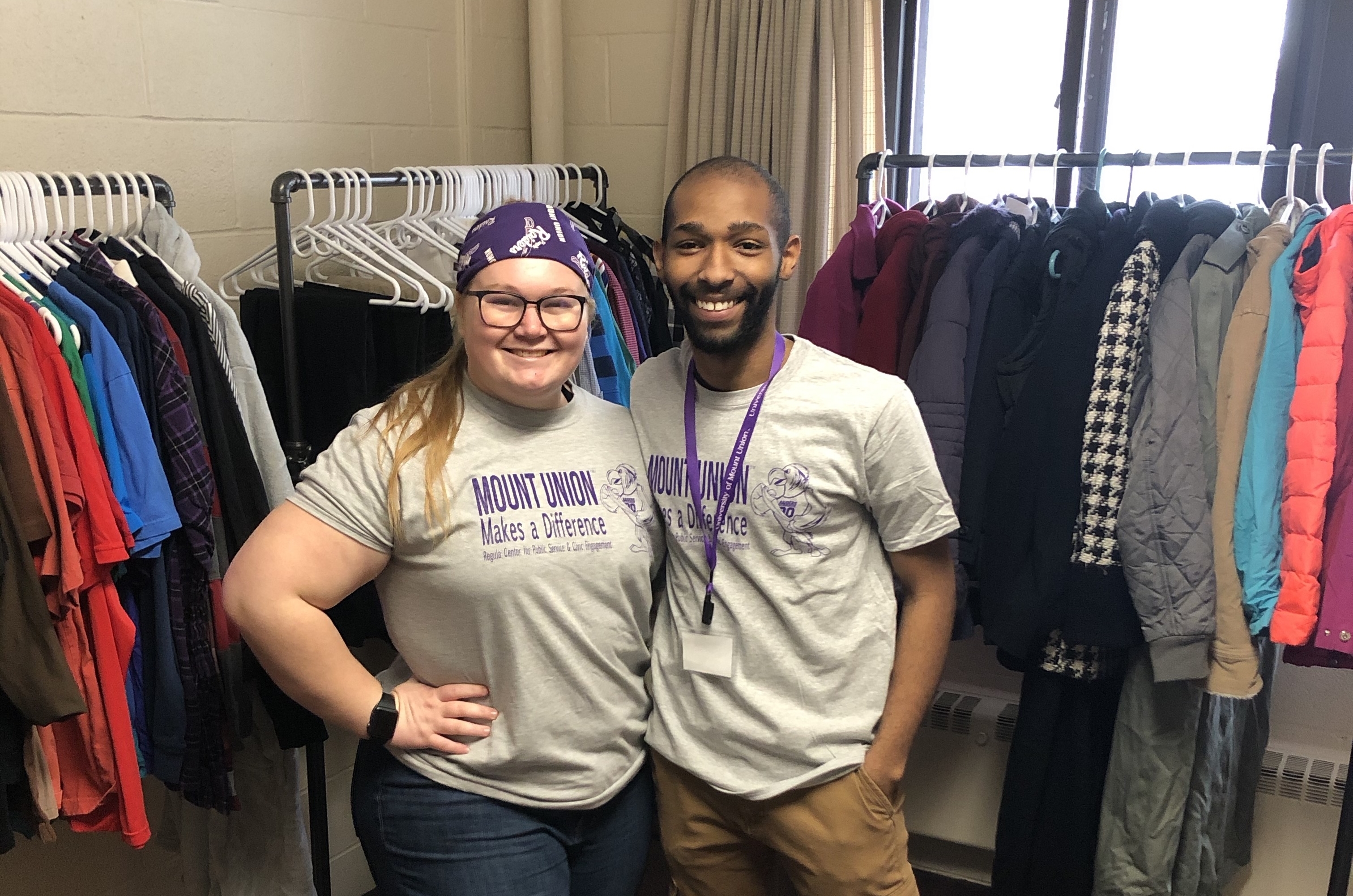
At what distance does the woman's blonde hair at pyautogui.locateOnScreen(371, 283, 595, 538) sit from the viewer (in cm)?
140

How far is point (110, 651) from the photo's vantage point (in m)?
1.62

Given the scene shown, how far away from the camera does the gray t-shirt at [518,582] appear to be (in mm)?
1411

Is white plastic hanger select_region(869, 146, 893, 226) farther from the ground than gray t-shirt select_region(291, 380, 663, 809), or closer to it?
farther from the ground

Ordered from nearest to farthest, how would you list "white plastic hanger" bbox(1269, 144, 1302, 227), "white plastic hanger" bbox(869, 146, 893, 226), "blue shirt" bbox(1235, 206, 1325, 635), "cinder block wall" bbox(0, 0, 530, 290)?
"blue shirt" bbox(1235, 206, 1325, 635)
"white plastic hanger" bbox(1269, 144, 1302, 227)
"cinder block wall" bbox(0, 0, 530, 290)
"white plastic hanger" bbox(869, 146, 893, 226)

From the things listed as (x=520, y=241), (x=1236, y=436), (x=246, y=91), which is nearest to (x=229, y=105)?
(x=246, y=91)

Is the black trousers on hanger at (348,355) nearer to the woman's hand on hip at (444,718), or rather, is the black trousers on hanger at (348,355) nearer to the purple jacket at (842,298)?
the woman's hand on hip at (444,718)

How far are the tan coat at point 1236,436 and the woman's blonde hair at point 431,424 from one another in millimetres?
1058

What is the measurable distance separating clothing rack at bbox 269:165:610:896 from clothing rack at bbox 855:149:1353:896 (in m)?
1.14

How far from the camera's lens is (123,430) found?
63.4 inches

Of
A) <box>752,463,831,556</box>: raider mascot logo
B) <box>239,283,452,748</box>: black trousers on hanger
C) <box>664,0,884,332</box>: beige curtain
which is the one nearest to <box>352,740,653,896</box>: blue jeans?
<box>752,463,831,556</box>: raider mascot logo

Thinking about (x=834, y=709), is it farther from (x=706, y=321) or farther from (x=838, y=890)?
(x=706, y=321)

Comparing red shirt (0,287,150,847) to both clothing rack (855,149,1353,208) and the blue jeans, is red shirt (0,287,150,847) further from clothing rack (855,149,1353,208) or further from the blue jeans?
clothing rack (855,149,1353,208)

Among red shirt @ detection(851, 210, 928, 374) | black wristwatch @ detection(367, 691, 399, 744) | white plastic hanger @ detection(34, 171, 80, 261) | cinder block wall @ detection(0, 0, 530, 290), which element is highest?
cinder block wall @ detection(0, 0, 530, 290)

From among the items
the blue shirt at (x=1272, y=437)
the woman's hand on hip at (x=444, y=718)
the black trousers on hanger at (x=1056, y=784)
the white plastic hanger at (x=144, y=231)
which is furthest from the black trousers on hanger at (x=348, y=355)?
the blue shirt at (x=1272, y=437)
